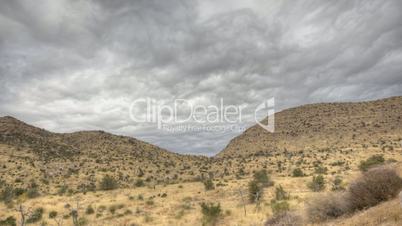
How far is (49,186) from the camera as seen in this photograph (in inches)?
1657

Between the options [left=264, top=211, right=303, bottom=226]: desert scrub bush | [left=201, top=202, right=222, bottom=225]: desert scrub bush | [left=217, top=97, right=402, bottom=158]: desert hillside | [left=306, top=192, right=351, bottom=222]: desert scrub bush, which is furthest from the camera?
[left=217, top=97, right=402, bottom=158]: desert hillside

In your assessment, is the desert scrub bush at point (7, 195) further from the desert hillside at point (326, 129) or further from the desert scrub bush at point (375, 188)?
the desert hillside at point (326, 129)

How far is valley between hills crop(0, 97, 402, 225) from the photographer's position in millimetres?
24172

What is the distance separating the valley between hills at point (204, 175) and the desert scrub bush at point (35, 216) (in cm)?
10

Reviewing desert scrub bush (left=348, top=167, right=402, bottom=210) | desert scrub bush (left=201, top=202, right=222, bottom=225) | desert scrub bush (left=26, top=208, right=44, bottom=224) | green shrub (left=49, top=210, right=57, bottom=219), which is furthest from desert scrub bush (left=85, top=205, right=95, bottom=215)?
desert scrub bush (left=348, top=167, right=402, bottom=210)

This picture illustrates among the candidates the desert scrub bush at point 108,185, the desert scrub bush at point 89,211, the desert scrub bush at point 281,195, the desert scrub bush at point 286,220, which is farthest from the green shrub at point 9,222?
the desert scrub bush at point 281,195

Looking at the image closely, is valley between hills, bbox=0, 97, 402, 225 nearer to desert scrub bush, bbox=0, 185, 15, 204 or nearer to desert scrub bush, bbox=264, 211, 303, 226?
desert scrub bush, bbox=264, 211, 303, 226

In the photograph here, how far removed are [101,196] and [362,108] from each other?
2985 inches

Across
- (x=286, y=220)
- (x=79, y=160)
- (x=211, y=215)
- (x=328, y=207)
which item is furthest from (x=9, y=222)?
(x=79, y=160)

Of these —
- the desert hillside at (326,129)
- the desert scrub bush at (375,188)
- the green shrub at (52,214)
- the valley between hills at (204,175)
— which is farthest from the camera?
the desert hillside at (326,129)

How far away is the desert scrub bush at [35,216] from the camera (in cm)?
2692

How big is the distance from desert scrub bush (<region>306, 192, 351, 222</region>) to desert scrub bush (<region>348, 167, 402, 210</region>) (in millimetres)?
362

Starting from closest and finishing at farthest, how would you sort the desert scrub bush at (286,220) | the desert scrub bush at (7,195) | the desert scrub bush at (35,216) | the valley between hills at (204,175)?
the desert scrub bush at (286,220)
the valley between hills at (204,175)
the desert scrub bush at (35,216)
the desert scrub bush at (7,195)

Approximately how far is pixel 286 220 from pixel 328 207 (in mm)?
1987
